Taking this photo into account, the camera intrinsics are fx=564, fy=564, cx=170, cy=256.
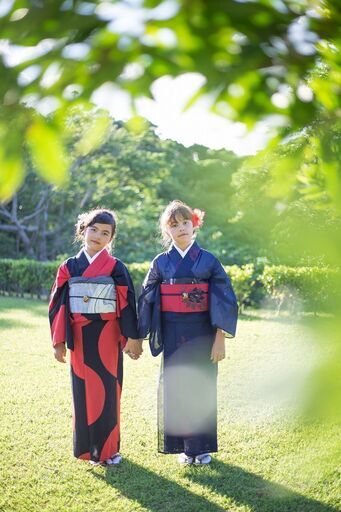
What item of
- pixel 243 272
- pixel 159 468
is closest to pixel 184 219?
pixel 159 468

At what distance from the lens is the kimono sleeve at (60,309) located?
370 centimetres

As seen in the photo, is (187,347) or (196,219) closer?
(187,347)

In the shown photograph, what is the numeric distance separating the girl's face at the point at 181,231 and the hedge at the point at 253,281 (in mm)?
748

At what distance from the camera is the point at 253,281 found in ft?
35.0

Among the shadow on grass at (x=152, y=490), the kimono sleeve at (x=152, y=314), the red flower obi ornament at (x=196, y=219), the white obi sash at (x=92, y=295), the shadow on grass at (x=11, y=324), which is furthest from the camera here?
the shadow on grass at (x=11, y=324)

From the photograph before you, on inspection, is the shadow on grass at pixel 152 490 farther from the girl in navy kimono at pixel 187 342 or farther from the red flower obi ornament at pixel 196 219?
the red flower obi ornament at pixel 196 219

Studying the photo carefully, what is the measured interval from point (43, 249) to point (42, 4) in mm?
17838

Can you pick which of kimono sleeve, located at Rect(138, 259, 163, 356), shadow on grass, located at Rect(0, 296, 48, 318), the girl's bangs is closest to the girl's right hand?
kimono sleeve, located at Rect(138, 259, 163, 356)

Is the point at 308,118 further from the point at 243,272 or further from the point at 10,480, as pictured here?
the point at 243,272

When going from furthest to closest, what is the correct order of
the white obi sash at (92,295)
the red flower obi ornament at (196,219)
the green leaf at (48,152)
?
1. the red flower obi ornament at (196,219)
2. the white obi sash at (92,295)
3. the green leaf at (48,152)

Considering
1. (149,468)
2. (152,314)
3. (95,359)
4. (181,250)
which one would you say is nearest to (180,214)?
(181,250)

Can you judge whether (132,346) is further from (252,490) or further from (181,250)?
(252,490)

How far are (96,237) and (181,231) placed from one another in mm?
579

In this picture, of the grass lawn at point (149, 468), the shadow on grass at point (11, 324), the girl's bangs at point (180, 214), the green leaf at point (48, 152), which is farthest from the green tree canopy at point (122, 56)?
the shadow on grass at point (11, 324)
